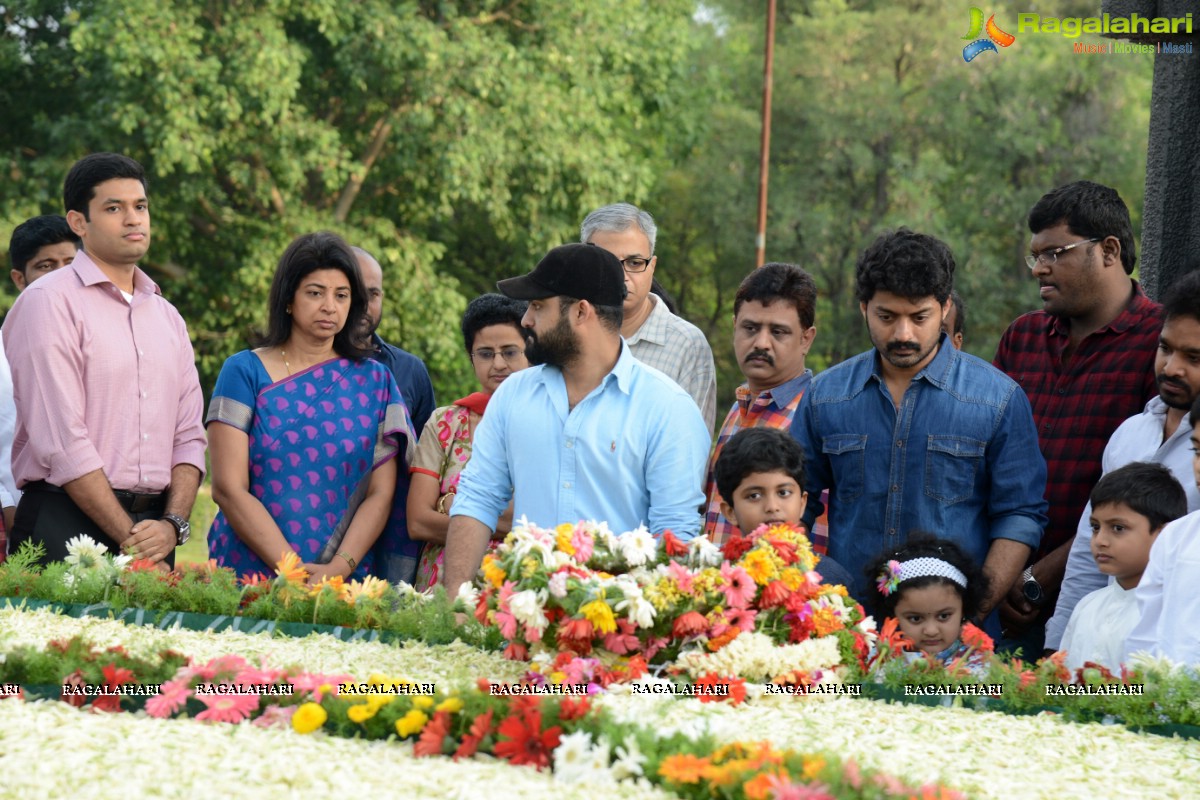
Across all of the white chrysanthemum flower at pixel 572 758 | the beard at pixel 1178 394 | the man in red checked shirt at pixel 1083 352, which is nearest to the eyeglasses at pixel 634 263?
the man in red checked shirt at pixel 1083 352

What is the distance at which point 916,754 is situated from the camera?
2.97 metres

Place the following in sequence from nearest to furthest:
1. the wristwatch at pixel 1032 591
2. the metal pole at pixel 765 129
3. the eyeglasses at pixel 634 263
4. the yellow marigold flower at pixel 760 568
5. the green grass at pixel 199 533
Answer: the yellow marigold flower at pixel 760 568
the wristwatch at pixel 1032 591
the eyeglasses at pixel 634 263
the green grass at pixel 199 533
the metal pole at pixel 765 129

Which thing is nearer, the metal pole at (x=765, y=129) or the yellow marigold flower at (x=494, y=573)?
the yellow marigold flower at (x=494, y=573)

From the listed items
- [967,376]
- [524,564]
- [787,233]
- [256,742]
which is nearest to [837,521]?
[967,376]

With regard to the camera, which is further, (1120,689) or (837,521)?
(837,521)

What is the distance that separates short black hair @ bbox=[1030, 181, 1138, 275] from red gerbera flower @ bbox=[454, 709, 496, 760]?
263 centimetres

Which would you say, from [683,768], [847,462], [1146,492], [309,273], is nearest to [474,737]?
[683,768]

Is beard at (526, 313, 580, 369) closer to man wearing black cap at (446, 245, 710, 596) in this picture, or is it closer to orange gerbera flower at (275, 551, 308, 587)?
man wearing black cap at (446, 245, 710, 596)

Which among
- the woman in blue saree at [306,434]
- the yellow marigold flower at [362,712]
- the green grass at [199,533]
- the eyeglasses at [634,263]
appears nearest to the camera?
the yellow marigold flower at [362,712]

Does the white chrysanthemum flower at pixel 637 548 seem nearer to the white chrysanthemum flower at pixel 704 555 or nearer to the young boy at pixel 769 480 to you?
the white chrysanthemum flower at pixel 704 555

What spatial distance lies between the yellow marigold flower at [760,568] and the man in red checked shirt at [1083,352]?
1.48 meters

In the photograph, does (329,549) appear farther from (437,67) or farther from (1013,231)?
(1013,231)

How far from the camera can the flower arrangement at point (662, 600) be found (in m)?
3.25

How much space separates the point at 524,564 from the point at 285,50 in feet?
44.5
